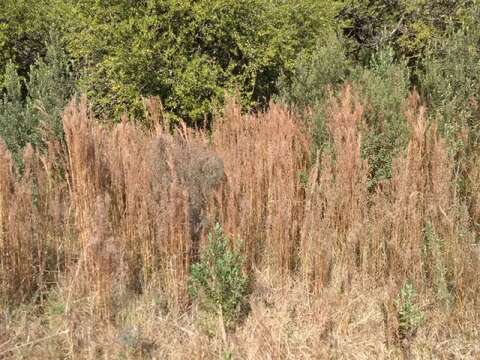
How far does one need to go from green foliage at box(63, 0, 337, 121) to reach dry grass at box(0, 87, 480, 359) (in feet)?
8.93

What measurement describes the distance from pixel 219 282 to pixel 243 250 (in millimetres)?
444

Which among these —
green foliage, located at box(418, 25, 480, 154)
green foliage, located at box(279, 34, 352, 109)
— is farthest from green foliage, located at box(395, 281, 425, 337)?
green foliage, located at box(279, 34, 352, 109)

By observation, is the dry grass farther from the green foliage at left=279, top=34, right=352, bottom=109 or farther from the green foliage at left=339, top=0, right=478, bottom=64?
the green foliage at left=339, top=0, right=478, bottom=64

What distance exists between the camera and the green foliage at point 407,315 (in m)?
2.58

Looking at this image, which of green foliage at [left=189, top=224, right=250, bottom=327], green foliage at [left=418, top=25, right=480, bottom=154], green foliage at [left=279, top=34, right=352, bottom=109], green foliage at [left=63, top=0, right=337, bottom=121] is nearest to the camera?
green foliage at [left=189, top=224, right=250, bottom=327]

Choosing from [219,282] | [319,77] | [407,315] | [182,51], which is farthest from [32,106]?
[407,315]

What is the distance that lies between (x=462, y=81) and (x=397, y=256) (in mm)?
2558

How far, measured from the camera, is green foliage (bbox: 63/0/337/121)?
5926 mm

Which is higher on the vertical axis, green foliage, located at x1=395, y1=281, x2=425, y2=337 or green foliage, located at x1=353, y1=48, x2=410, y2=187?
green foliage, located at x1=353, y1=48, x2=410, y2=187

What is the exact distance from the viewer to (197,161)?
11.0 feet

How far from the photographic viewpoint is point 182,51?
606cm

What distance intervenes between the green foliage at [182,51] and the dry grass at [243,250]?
2.72m

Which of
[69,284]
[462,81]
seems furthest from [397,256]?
[462,81]

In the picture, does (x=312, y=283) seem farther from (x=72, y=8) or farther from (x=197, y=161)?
(x=72, y=8)
